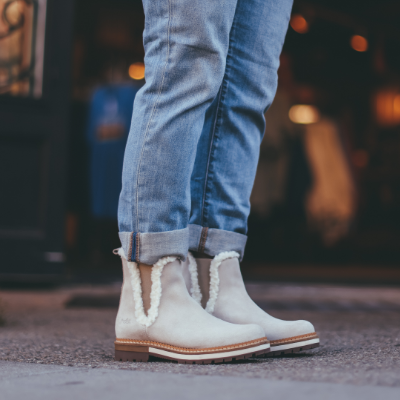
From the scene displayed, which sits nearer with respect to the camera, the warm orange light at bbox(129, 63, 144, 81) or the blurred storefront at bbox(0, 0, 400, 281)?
the blurred storefront at bbox(0, 0, 400, 281)

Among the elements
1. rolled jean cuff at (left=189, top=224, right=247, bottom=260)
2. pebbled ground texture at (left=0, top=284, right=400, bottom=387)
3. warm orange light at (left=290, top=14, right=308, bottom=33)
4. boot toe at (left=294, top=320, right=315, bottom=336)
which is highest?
warm orange light at (left=290, top=14, right=308, bottom=33)

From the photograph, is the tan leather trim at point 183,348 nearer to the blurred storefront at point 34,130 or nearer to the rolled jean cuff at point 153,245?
the rolled jean cuff at point 153,245

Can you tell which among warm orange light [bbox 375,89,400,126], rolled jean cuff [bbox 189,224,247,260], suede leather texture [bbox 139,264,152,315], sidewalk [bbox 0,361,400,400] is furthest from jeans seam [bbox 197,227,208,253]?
warm orange light [bbox 375,89,400,126]

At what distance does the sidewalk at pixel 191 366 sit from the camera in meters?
0.66

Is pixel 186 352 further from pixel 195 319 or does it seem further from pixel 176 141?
pixel 176 141

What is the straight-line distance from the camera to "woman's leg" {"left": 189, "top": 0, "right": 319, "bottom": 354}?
3.43 feet

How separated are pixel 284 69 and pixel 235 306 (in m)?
4.23

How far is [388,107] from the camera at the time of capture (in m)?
5.28

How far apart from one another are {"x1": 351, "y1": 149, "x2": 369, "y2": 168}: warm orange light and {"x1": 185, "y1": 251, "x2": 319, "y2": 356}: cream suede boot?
4.40 metres

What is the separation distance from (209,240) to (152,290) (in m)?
0.15

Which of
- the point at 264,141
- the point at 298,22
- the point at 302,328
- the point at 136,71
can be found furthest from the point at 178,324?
the point at 136,71

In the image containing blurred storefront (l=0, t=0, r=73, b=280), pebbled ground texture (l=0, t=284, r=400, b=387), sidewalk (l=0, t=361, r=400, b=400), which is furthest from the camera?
blurred storefront (l=0, t=0, r=73, b=280)

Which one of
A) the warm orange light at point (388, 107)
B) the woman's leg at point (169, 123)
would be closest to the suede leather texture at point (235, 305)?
the woman's leg at point (169, 123)

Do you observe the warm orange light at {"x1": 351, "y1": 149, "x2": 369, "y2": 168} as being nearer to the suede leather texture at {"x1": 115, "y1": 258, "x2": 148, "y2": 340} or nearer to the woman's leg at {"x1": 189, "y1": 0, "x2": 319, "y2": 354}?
the woman's leg at {"x1": 189, "y1": 0, "x2": 319, "y2": 354}
